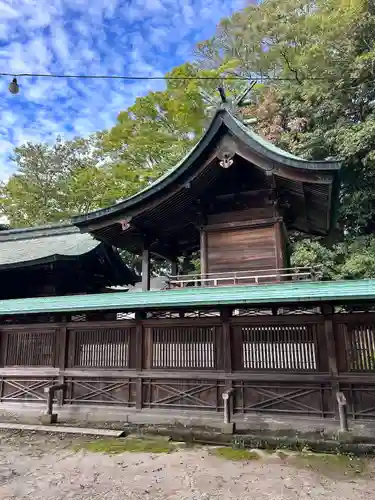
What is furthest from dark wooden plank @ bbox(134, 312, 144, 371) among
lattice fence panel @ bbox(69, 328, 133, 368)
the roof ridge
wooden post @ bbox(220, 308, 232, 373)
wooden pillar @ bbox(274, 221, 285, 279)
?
the roof ridge

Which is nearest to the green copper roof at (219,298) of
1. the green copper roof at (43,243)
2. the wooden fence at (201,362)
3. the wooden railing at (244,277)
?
the wooden fence at (201,362)

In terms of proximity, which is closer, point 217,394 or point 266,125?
point 217,394

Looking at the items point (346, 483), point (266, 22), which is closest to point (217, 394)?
point (346, 483)

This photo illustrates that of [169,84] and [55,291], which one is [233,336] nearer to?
[55,291]

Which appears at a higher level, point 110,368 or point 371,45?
point 371,45

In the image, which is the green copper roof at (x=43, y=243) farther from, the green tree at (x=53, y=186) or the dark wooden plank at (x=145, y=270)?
the green tree at (x=53, y=186)

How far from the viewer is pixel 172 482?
560cm

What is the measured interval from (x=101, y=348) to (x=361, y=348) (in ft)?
19.7

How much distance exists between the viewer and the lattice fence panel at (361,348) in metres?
7.46

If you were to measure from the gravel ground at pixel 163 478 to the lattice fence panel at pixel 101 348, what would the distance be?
96.7 inches

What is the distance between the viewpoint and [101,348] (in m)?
9.46

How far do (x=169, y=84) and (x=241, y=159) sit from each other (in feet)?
57.5

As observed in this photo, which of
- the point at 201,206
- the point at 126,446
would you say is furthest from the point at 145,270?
the point at 126,446

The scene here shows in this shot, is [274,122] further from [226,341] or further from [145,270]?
[226,341]
